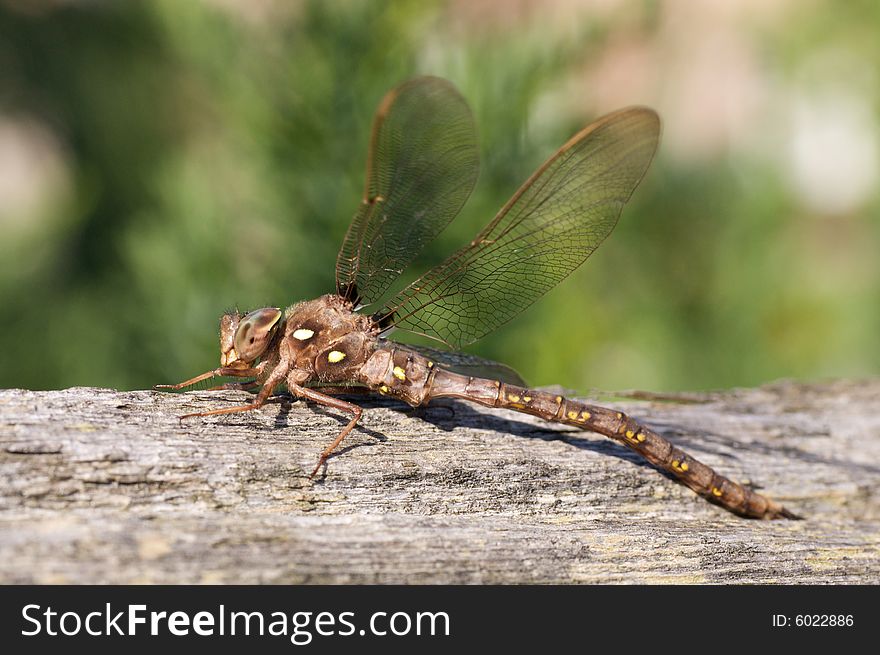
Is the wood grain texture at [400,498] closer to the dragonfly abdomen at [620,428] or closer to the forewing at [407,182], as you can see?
the dragonfly abdomen at [620,428]

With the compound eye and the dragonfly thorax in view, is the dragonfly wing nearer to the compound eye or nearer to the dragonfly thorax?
the dragonfly thorax

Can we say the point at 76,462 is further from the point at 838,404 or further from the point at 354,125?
the point at 838,404

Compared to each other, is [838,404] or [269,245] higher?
[269,245]

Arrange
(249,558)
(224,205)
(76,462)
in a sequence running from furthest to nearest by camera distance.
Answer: (224,205) < (76,462) < (249,558)

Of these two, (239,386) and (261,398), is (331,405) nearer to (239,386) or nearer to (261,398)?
(261,398)

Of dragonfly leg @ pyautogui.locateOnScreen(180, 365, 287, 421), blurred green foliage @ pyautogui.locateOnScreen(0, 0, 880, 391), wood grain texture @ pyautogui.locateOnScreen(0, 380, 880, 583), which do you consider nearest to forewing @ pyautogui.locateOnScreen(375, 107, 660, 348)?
wood grain texture @ pyautogui.locateOnScreen(0, 380, 880, 583)

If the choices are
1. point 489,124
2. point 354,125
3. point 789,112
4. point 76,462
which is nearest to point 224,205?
point 354,125

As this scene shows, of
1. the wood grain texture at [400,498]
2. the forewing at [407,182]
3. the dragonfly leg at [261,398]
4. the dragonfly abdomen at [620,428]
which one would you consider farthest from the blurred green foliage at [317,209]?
the wood grain texture at [400,498]

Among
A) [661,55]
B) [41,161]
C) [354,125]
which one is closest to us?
[354,125]
